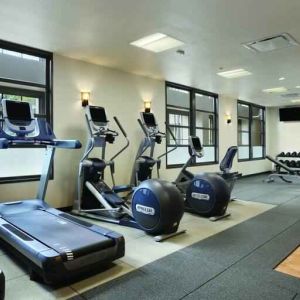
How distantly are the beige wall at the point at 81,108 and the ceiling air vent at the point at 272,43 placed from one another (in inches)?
108

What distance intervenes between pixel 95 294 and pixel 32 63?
13.7 feet

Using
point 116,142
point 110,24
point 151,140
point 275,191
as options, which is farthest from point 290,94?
point 110,24

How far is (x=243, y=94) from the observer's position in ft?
30.9

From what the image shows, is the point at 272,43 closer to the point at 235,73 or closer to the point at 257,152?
the point at 235,73

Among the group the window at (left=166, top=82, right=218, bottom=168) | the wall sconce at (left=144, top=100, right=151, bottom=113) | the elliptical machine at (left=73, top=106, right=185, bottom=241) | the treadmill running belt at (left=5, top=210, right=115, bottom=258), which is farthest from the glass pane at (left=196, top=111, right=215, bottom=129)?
the treadmill running belt at (left=5, top=210, right=115, bottom=258)

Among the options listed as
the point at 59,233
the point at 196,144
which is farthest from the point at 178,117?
the point at 59,233

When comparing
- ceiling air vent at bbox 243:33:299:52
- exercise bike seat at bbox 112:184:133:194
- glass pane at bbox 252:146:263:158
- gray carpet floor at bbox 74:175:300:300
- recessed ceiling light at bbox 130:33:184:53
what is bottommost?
gray carpet floor at bbox 74:175:300:300

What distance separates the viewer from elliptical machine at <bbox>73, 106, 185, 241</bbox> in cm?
379

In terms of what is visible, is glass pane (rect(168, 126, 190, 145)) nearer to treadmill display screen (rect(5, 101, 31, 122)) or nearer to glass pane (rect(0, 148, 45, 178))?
glass pane (rect(0, 148, 45, 178))

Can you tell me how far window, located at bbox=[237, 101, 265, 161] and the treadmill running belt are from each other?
8.28m

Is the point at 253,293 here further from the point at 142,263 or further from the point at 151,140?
the point at 151,140

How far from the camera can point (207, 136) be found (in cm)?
A: 930

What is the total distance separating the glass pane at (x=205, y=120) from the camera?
8883 mm

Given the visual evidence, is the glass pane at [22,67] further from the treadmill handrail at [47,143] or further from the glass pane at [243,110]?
the glass pane at [243,110]
